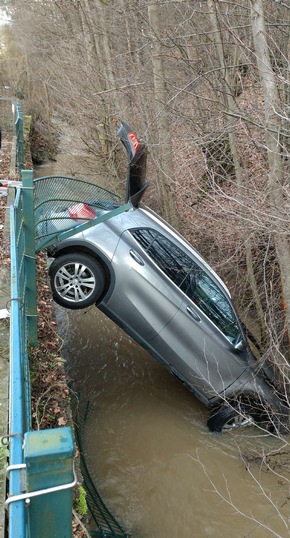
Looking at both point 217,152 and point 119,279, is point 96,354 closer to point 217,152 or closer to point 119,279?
point 119,279

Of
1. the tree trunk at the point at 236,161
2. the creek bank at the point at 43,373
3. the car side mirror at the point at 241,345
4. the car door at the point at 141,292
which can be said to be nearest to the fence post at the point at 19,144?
the tree trunk at the point at 236,161

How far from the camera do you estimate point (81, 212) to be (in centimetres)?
A: 593

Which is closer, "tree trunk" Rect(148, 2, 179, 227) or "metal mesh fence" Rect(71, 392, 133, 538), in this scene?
"metal mesh fence" Rect(71, 392, 133, 538)

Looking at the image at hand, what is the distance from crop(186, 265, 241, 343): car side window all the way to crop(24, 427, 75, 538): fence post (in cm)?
470

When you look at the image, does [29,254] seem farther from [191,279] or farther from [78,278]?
[191,279]

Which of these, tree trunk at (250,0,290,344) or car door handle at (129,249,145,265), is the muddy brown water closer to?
tree trunk at (250,0,290,344)

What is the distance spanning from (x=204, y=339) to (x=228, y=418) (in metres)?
1.09

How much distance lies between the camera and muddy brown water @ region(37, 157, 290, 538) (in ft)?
16.4

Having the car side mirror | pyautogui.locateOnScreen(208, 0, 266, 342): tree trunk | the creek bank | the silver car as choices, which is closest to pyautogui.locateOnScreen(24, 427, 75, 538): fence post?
the creek bank

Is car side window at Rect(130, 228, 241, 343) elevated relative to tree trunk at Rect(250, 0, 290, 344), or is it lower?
lower

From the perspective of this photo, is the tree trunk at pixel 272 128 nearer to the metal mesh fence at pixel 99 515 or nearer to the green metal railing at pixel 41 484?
the metal mesh fence at pixel 99 515

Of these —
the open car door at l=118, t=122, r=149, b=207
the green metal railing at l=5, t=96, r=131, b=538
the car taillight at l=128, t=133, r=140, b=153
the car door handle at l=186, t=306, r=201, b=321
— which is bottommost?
the car door handle at l=186, t=306, r=201, b=321

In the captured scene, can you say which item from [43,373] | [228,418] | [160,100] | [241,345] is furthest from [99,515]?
[160,100]

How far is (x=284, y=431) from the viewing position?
6387mm
